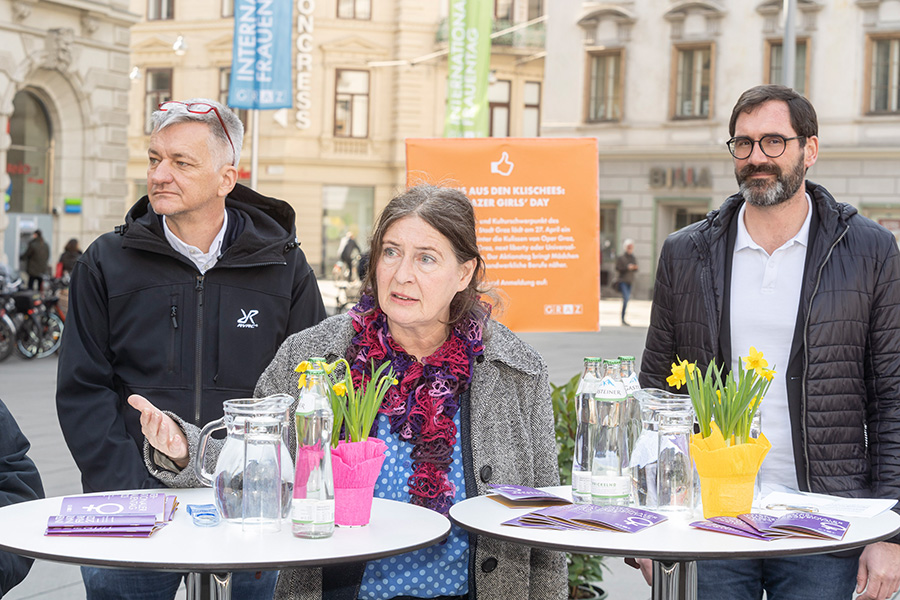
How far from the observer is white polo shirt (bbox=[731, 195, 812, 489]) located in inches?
132

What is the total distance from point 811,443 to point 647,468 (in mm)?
760

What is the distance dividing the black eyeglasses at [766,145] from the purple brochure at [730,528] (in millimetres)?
1316

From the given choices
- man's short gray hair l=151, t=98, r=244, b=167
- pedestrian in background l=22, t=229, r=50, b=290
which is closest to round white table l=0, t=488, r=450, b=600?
man's short gray hair l=151, t=98, r=244, b=167

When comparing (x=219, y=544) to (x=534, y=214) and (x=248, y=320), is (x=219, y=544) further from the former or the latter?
(x=534, y=214)

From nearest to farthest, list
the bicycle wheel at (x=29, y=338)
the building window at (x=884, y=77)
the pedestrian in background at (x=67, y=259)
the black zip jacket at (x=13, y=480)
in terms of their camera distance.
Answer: the black zip jacket at (x=13, y=480)
the bicycle wheel at (x=29, y=338)
the pedestrian in background at (x=67, y=259)
the building window at (x=884, y=77)

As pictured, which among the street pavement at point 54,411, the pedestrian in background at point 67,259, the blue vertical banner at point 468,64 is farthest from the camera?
the pedestrian in background at point 67,259

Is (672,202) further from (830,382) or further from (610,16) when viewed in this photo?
(830,382)

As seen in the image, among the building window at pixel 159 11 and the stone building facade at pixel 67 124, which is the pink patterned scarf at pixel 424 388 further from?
the building window at pixel 159 11

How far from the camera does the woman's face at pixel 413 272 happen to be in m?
2.95

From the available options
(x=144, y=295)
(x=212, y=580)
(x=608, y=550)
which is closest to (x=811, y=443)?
(x=608, y=550)

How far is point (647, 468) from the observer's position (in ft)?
9.12

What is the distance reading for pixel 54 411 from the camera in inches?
408

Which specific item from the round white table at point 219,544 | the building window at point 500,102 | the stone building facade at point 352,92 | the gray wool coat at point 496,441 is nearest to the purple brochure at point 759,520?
the gray wool coat at point 496,441

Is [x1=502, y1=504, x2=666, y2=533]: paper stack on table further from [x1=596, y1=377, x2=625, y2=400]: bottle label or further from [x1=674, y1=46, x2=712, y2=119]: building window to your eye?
[x1=674, y1=46, x2=712, y2=119]: building window
